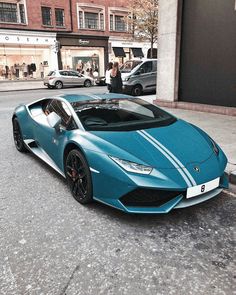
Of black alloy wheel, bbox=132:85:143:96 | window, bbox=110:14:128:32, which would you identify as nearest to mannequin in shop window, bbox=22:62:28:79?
window, bbox=110:14:128:32

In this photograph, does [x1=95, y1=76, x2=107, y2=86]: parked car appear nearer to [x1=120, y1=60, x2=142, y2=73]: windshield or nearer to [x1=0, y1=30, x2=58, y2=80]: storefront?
[x1=0, y1=30, x2=58, y2=80]: storefront

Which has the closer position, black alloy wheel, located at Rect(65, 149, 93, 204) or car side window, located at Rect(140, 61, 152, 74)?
black alloy wheel, located at Rect(65, 149, 93, 204)

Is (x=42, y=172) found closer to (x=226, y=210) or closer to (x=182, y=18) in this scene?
(x=226, y=210)

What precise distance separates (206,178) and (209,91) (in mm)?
6651

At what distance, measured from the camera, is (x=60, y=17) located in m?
28.2

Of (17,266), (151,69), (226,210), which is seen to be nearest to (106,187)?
(17,266)

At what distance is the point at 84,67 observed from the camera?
30.0m

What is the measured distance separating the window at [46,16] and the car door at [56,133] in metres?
25.6

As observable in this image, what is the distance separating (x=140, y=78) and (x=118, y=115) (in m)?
11.5

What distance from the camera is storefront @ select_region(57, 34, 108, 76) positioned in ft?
94.5

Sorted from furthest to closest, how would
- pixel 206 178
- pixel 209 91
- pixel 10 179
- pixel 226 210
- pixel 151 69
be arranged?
Answer: pixel 151 69
pixel 209 91
pixel 10 179
pixel 226 210
pixel 206 178

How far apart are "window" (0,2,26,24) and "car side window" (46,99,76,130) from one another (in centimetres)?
2410

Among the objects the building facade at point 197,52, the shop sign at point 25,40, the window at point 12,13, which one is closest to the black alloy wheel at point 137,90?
the building facade at point 197,52

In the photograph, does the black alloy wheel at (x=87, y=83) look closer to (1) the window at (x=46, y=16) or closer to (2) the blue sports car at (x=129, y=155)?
(1) the window at (x=46, y=16)
